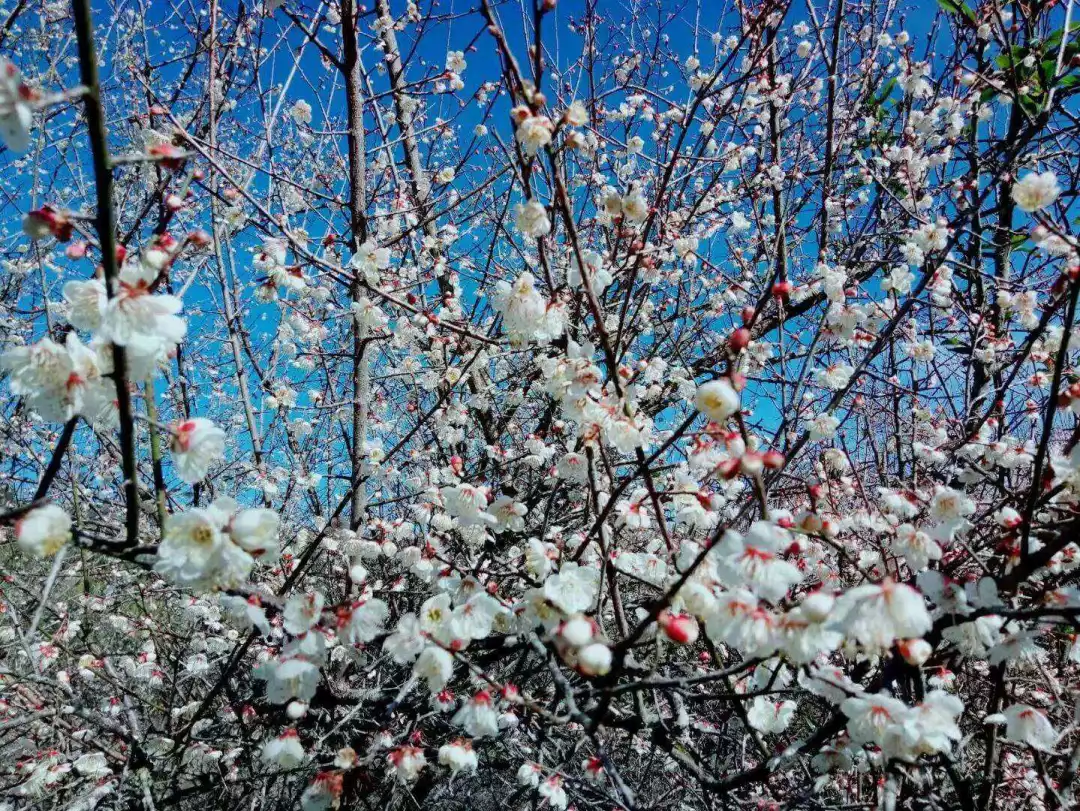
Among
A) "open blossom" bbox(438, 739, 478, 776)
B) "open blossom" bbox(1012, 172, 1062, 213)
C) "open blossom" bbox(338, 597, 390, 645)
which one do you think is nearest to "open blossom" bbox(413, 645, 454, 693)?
"open blossom" bbox(338, 597, 390, 645)

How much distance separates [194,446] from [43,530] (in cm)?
33

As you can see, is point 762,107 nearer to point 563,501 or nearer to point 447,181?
point 447,181

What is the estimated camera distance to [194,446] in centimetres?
151

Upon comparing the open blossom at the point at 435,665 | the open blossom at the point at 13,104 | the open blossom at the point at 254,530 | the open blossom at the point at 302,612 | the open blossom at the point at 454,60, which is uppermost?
the open blossom at the point at 454,60

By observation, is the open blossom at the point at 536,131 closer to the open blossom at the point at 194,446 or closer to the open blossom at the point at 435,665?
the open blossom at the point at 194,446

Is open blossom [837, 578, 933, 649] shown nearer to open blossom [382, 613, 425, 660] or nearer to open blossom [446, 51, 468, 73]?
open blossom [382, 613, 425, 660]

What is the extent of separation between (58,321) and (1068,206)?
22.2 feet

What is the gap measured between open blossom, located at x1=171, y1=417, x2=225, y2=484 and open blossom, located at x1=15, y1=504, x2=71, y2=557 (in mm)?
248

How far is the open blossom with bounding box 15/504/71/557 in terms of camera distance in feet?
4.28

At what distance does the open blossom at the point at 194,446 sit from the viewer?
4.92 feet

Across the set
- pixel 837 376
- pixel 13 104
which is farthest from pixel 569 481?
pixel 13 104

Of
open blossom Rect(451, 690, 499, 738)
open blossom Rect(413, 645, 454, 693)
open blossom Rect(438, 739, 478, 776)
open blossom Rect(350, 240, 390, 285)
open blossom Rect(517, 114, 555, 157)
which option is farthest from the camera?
open blossom Rect(350, 240, 390, 285)

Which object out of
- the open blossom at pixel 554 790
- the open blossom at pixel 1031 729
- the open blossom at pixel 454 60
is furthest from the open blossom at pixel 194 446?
the open blossom at pixel 454 60

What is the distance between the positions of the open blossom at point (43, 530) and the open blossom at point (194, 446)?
248 millimetres
